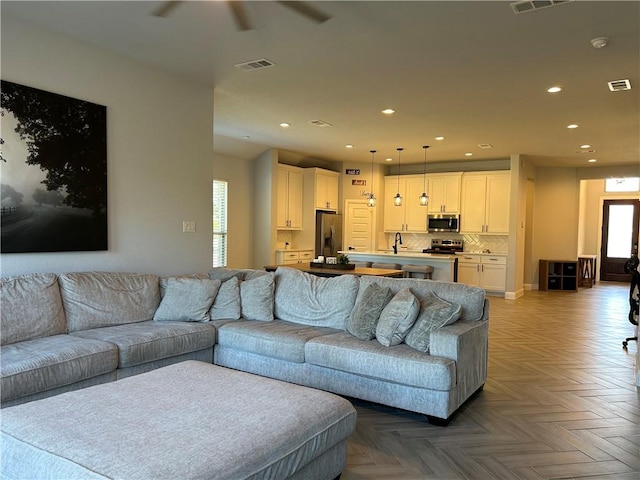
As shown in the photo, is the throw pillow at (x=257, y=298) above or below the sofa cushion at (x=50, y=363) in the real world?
above

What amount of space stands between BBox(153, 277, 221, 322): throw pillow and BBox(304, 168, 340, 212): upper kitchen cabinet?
521 cm

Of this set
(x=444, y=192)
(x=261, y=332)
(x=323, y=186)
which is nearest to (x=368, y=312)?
(x=261, y=332)

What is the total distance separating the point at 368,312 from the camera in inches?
135

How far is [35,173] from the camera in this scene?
3467 millimetres

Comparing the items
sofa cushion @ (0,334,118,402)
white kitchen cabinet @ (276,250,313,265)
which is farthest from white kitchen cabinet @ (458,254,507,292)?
sofa cushion @ (0,334,118,402)

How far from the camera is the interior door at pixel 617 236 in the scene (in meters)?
12.1

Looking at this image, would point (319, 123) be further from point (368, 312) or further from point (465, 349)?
point (465, 349)

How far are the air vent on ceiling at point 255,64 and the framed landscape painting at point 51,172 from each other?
129cm

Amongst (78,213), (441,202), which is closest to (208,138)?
(78,213)

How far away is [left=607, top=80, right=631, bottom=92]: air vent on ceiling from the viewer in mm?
4352

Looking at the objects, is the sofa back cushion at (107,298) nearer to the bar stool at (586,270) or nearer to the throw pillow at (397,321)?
the throw pillow at (397,321)

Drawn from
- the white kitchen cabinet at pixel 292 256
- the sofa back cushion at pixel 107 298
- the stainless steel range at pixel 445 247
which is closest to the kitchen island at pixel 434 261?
the white kitchen cabinet at pixel 292 256

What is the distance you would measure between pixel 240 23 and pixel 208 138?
205cm

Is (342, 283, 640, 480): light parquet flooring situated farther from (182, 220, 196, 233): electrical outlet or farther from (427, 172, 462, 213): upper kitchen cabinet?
(427, 172, 462, 213): upper kitchen cabinet
